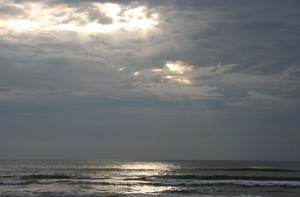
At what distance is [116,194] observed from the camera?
105ft

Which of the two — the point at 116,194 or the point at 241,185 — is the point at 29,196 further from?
the point at 241,185

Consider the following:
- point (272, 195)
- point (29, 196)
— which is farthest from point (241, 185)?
point (29, 196)

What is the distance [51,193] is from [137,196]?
22.8 ft

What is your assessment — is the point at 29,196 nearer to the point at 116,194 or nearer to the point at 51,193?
the point at 51,193

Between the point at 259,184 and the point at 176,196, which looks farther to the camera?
the point at 259,184

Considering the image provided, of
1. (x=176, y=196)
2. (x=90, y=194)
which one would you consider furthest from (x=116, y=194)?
(x=176, y=196)

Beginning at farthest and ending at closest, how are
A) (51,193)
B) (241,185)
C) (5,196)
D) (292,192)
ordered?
(241,185)
(292,192)
(51,193)
(5,196)

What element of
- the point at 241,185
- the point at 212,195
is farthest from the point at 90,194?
the point at 241,185

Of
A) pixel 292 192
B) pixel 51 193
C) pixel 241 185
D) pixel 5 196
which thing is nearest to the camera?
pixel 5 196

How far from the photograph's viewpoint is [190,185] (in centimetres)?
4172

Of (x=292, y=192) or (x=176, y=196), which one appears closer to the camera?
(x=176, y=196)

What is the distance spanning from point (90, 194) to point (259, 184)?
18461 millimetres

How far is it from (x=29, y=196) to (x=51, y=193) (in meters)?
2.32

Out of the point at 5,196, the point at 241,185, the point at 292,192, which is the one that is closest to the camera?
the point at 5,196
